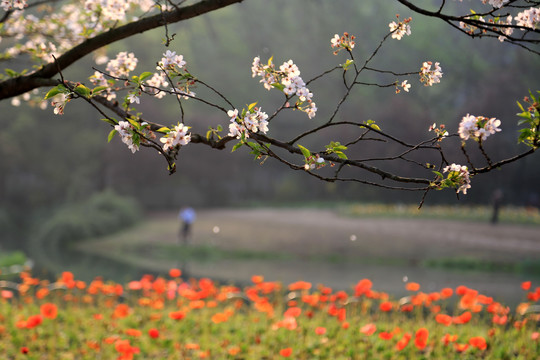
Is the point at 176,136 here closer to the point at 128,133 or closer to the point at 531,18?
the point at 128,133

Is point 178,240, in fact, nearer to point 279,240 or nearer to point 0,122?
point 279,240

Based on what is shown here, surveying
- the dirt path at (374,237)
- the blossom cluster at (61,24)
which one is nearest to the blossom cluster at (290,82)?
the blossom cluster at (61,24)

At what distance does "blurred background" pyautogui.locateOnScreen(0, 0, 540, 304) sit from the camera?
46.6ft

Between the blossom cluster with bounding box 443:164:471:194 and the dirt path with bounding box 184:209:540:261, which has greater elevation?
the dirt path with bounding box 184:209:540:261

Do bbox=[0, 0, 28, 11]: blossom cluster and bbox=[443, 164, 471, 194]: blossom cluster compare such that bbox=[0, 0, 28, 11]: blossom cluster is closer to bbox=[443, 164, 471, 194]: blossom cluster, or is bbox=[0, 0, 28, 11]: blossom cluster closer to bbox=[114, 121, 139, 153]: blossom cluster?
bbox=[114, 121, 139, 153]: blossom cluster

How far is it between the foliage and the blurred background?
0.06 m

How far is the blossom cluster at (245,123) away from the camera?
8.09 feet

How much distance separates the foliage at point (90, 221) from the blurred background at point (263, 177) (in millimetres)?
58

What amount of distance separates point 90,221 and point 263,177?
16.3 m

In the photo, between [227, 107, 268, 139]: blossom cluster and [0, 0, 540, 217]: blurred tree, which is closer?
[227, 107, 268, 139]: blossom cluster

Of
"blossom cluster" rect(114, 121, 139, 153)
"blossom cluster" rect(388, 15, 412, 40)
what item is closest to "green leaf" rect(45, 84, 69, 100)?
"blossom cluster" rect(114, 121, 139, 153)

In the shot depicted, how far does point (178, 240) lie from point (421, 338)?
46.0 ft

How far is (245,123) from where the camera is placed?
8.18 ft

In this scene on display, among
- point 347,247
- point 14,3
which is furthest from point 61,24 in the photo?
point 347,247
